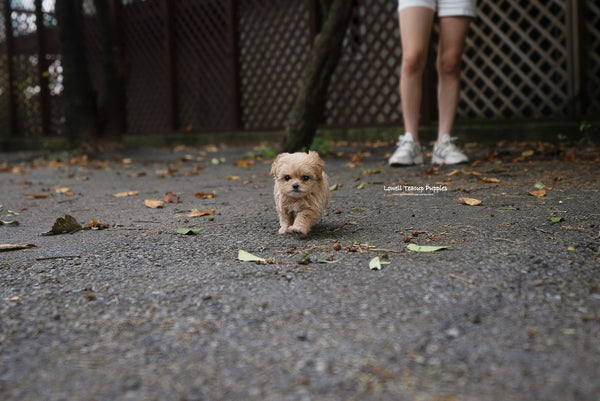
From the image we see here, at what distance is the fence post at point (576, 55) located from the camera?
18.7 feet

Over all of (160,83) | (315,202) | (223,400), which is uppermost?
(160,83)

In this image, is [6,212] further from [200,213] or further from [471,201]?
[471,201]

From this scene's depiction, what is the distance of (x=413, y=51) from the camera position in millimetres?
4035

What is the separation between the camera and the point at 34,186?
15.5 ft

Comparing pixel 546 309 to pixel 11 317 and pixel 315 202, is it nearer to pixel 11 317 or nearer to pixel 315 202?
pixel 315 202

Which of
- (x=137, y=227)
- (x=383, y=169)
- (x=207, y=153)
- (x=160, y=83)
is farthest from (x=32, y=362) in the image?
(x=160, y=83)

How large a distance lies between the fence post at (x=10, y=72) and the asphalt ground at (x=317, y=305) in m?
8.99

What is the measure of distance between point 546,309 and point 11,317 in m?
1.42

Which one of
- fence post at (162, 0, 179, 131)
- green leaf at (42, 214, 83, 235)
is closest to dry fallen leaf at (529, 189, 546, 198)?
green leaf at (42, 214, 83, 235)

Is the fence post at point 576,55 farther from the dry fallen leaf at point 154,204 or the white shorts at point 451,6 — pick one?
the dry fallen leaf at point 154,204

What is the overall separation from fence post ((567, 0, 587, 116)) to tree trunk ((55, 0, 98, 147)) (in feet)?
19.5

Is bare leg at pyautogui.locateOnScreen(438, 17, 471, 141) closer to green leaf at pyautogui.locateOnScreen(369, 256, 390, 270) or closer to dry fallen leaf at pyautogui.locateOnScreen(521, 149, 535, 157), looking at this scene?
dry fallen leaf at pyautogui.locateOnScreen(521, 149, 535, 157)

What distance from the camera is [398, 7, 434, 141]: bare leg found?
3949mm

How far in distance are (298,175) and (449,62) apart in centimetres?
252
